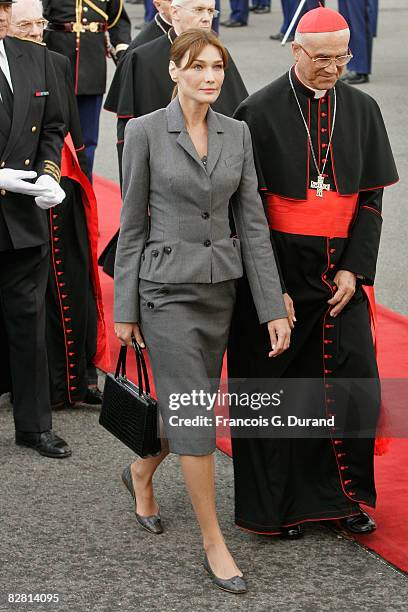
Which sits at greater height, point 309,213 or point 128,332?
point 309,213

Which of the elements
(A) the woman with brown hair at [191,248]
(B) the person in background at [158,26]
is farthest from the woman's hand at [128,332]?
(B) the person in background at [158,26]

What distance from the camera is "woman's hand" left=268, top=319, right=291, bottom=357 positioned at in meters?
4.18

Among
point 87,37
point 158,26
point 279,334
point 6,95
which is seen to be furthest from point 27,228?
point 87,37

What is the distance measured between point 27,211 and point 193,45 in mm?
1273

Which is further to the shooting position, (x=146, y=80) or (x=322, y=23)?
(x=146, y=80)

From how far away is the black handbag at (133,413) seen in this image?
4.20m

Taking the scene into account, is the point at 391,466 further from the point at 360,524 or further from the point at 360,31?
the point at 360,31

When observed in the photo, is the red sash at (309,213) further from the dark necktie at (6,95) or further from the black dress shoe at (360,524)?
the dark necktie at (6,95)

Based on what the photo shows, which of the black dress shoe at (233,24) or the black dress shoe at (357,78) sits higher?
the black dress shoe at (357,78)

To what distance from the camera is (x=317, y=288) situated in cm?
439

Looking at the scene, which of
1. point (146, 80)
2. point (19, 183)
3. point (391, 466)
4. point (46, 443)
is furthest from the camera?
point (146, 80)

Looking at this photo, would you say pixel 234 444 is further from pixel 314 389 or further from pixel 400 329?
pixel 400 329

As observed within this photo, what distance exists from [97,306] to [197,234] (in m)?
2.05

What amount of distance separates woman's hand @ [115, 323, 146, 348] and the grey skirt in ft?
0.21
